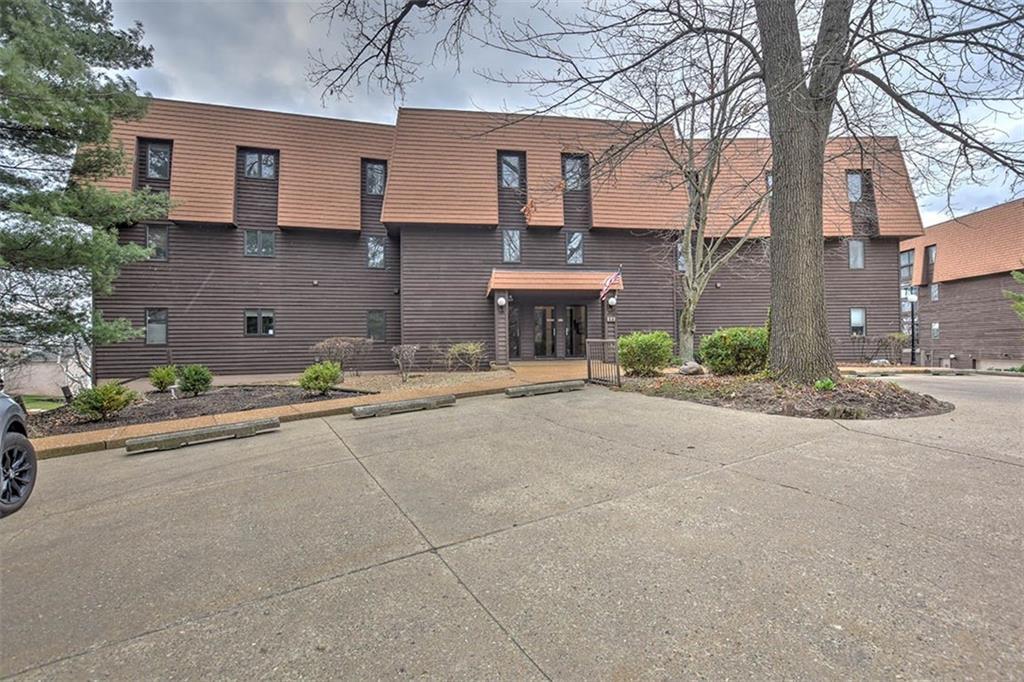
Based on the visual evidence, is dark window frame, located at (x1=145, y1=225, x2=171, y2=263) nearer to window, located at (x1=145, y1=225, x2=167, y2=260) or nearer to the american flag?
window, located at (x1=145, y1=225, x2=167, y2=260)

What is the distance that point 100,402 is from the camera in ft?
25.4

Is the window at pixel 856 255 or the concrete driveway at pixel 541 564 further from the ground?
the window at pixel 856 255

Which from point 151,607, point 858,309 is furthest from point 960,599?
point 858,309

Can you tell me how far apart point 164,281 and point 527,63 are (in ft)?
49.9

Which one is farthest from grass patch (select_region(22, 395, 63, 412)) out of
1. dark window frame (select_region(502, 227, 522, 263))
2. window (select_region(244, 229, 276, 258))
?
dark window frame (select_region(502, 227, 522, 263))

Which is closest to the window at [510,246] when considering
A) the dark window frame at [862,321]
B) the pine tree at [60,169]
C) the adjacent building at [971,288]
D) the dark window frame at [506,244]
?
the dark window frame at [506,244]

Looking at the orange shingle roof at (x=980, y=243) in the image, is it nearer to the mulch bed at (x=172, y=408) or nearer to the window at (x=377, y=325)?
the window at (x=377, y=325)

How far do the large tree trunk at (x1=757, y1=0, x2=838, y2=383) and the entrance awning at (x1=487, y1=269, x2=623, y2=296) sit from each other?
785cm

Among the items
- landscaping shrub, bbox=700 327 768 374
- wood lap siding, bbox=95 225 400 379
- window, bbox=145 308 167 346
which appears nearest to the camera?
landscaping shrub, bbox=700 327 768 374

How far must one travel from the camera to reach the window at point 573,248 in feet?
55.8

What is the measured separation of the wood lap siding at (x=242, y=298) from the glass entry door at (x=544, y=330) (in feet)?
17.9

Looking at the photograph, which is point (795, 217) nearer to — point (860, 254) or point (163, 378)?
point (163, 378)

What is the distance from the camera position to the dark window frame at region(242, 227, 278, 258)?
16.1 m

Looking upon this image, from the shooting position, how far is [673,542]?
266cm
